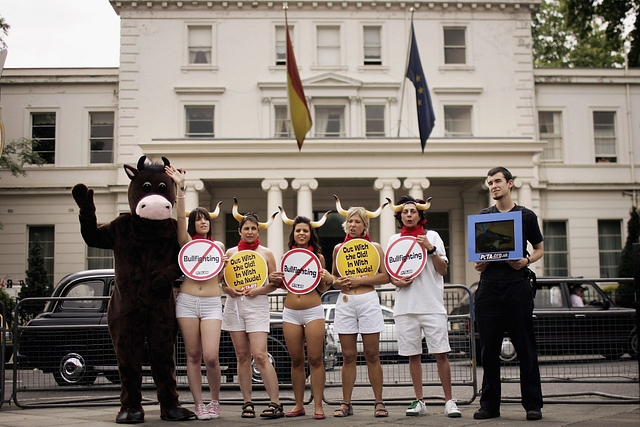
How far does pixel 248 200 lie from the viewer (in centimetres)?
2892

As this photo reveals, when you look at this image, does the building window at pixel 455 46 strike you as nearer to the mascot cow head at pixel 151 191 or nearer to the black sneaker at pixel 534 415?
the mascot cow head at pixel 151 191

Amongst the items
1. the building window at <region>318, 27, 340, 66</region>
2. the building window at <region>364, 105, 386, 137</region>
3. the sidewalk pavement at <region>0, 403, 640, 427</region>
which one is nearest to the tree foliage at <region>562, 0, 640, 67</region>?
the building window at <region>364, 105, 386, 137</region>

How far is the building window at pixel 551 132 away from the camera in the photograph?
100ft

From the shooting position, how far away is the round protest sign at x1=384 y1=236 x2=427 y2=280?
7383 millimetres

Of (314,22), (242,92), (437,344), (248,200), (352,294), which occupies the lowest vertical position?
(437,344)

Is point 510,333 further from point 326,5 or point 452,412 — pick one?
point 326,5

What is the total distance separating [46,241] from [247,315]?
80.8ft

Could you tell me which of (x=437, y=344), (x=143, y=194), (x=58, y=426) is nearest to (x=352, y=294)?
(x=437, y=344)

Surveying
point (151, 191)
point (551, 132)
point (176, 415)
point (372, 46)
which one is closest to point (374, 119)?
point (372, 46)

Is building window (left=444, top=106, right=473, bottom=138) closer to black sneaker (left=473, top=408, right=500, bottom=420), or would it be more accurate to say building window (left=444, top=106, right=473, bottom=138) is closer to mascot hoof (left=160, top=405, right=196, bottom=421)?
black sneaker (left=473, top=408, right=500, bottom=420)

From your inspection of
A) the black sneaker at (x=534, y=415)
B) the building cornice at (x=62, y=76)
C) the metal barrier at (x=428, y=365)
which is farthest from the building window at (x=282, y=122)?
the black sneaker at (x=534, y=415)

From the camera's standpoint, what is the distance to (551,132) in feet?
101

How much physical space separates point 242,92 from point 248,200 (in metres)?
4.36

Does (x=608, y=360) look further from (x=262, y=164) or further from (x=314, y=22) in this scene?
(x=314, y=22)
